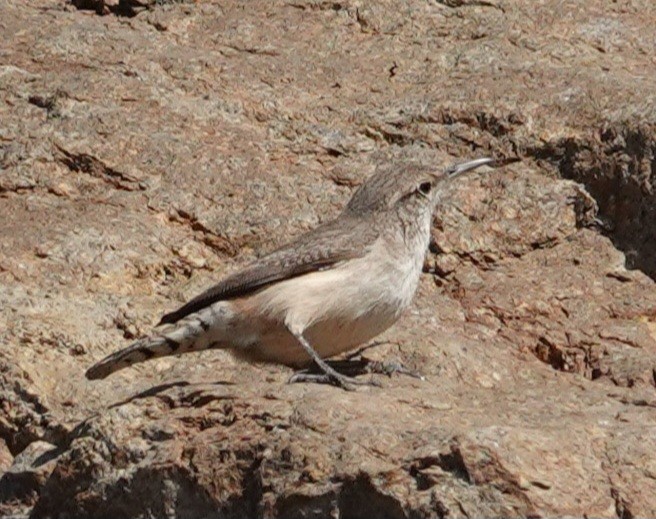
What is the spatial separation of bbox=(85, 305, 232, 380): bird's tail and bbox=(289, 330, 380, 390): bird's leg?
45 centimetres

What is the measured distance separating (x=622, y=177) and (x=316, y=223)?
209cm

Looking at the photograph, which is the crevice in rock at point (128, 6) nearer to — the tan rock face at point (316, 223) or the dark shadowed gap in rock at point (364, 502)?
the tan rock face at point (316, 223)

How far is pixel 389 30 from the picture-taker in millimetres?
12234

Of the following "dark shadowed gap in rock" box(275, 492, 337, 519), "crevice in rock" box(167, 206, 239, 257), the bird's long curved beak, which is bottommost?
"crevice in rock" box(167, 206, 239, 257)

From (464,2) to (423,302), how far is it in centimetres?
317

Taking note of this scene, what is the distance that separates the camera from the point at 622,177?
10602 mm

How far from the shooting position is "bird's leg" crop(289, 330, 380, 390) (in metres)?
8.68

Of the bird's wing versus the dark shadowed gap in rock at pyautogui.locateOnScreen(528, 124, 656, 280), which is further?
the dark shadowed gap in rock at pyautogui.locateOnScreen(528, 124, 656, 280)

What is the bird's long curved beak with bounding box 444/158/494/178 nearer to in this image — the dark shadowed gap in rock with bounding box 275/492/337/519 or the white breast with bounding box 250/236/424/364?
the white breast with bounding box 250/236/424/364

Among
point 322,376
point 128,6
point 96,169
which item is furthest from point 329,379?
point 128,6

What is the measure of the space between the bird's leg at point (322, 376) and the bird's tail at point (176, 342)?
0.45 metres

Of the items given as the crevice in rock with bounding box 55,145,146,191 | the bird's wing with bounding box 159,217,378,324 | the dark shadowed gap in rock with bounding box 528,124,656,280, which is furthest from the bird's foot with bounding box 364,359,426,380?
the crevice in rock with bounding box 55,145,146,191

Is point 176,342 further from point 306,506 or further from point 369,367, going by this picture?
point 306,506

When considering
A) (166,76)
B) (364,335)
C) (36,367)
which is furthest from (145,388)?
(166,76)
